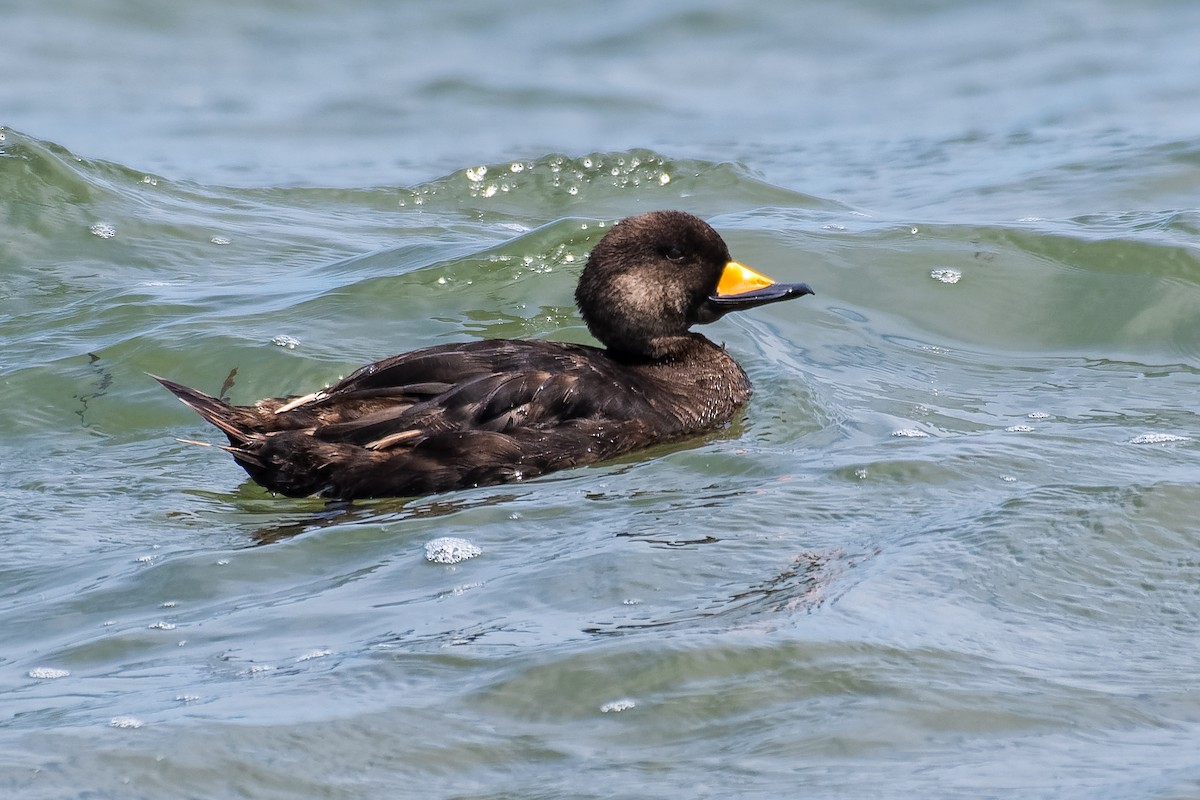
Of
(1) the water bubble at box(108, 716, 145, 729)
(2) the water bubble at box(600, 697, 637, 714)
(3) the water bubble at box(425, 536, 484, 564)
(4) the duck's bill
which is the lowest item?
(1) the water bubble at box(108, 716, 145, 729)

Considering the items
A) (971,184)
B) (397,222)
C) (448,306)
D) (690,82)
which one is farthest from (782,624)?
(690,82)

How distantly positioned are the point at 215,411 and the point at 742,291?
257 centimetres

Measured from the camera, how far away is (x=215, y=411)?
6824 millimetres

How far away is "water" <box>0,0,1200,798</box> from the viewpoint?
4.32m

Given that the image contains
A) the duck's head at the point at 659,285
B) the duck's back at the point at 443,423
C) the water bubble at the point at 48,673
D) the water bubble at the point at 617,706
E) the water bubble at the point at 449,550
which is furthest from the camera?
the duck's head at the point at 659,285

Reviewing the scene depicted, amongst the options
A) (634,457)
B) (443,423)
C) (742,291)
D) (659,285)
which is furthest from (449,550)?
(742,291)

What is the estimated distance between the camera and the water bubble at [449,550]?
18.7 feet

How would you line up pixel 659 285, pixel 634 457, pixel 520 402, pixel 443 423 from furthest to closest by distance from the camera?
pixel 659 285 → pixel 634 457 → pixel 520 402 → pixel 443 423

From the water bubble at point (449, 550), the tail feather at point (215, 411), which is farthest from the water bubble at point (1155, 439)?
the tail feather at point (215, 411)

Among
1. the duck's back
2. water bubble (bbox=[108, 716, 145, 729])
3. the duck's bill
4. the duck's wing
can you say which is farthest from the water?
the duck's bill

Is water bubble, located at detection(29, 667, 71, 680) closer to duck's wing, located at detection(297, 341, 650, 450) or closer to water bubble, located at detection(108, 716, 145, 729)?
water bubble, located at detection(108, 716, 145, 729)

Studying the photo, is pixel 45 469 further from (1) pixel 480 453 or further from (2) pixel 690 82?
(2) pixel 690 82

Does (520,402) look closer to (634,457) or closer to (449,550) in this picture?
(634,457)

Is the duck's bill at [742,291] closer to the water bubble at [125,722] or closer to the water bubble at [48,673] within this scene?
the water bubble at [48,673]
